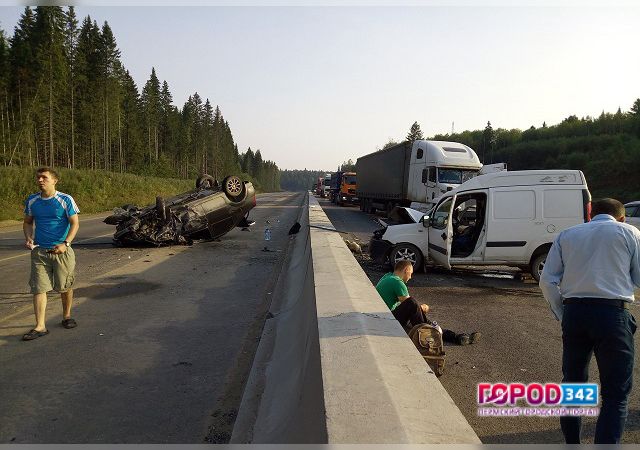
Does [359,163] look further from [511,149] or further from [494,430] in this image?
[511,149]

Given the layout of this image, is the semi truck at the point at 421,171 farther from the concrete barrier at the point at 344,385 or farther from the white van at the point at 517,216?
the concrete barrier at the point at 344,385

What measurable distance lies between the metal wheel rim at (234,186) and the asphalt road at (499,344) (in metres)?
5.33

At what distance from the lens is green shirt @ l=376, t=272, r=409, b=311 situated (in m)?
5.37

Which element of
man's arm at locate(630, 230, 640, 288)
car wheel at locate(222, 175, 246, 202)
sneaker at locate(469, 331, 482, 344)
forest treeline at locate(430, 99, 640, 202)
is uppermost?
forest treeline at locate(430, 99, 640, 202)

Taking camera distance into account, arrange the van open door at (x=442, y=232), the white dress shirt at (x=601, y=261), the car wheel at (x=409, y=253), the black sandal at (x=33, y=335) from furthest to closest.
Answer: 1. the car wheel at (x=409, y=253)
2. the van open door at (x=442, y=232)
3. the black sandal at (x=33, y=335)
4. the white dress shirt at (x=601, y=261)

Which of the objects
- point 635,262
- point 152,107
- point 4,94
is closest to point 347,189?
point 4,94

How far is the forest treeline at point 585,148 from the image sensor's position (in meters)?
42.8

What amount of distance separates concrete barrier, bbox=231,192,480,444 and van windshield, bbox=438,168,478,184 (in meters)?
14.4

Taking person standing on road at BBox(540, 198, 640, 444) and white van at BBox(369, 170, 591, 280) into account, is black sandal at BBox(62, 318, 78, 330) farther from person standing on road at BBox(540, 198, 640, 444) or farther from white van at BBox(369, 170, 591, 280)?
white van at BBox(369, 170, 591, 280)

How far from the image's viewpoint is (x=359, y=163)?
35.1m

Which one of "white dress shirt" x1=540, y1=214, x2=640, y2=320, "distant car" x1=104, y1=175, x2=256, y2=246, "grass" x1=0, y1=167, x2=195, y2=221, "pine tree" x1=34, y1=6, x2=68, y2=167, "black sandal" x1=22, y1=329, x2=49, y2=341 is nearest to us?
"white dress shirt" x1=540, y1=214, x2=640, y2=320

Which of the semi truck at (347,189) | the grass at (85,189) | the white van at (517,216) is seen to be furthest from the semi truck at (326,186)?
the white van at (517,216)

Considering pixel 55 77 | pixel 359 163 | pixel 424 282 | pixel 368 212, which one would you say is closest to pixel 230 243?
pixel 424 282

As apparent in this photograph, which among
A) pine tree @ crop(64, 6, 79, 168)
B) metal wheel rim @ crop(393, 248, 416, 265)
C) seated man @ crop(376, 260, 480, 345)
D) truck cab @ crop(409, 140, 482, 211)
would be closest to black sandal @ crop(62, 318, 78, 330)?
seated man @ crop(376, 260, 480, 345)
